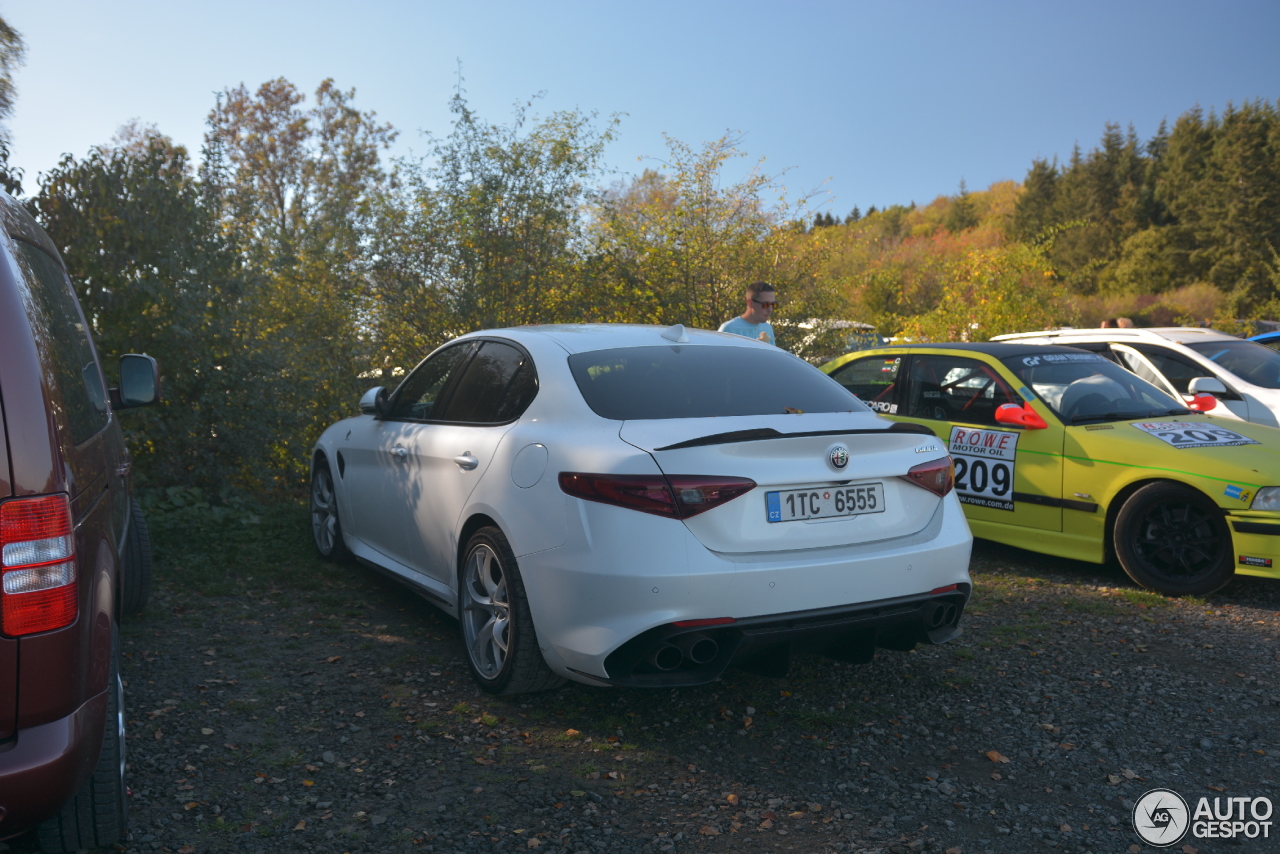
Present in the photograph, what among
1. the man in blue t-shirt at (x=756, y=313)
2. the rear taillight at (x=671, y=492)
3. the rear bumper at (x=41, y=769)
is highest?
the man in blue t-shirt at (x=756, y=313)

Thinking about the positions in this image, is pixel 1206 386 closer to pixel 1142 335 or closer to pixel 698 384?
pixel 1142 335

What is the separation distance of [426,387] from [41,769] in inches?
123

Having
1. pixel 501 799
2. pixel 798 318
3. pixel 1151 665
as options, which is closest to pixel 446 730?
pixel 501 799

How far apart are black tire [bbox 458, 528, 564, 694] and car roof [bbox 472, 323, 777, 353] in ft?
3.11

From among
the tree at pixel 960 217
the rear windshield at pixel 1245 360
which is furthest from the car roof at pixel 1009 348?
the tree at pixel 960 217

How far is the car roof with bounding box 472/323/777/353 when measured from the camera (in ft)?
13.8

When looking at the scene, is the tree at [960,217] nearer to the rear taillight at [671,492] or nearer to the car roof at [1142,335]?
the car roof at [1142,335]

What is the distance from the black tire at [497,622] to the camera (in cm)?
365

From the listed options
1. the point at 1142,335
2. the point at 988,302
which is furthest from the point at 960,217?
the point at 1142,335

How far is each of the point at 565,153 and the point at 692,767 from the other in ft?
28.2

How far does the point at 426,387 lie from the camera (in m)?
5.07

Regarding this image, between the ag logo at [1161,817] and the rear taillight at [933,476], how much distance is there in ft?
4.12

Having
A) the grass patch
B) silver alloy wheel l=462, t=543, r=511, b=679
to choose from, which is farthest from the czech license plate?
the grass patch

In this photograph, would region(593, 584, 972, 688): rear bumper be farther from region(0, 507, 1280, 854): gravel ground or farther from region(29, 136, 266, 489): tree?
region(29, 136, 266, 489): tree
